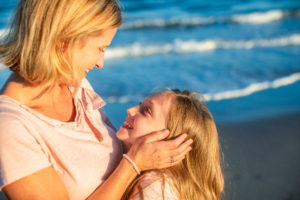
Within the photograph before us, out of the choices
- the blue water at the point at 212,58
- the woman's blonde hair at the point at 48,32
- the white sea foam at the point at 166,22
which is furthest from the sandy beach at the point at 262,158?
the white sea foam at the point at 166,22

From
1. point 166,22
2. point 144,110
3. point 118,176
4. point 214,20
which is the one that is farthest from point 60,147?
point 214,20

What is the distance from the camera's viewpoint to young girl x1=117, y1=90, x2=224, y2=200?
2.46 metres

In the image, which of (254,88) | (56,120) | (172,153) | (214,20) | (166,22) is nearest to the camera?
(56,120)

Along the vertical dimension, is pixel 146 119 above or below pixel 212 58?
above

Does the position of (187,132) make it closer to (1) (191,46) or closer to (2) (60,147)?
(2) (60,147)

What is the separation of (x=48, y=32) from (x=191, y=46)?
7.24 meters

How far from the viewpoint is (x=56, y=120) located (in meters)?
2.09

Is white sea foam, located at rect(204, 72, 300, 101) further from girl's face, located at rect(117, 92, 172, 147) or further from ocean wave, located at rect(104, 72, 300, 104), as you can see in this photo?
girl's face, located at rect(117, 92, 172, 147)

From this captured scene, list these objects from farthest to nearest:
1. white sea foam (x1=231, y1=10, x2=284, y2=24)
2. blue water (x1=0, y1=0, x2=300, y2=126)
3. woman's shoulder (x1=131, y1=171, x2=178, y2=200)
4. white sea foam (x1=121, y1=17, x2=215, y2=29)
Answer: white sea foam (x1=231, y1=10, x2=284, y2=24) → white sea foam (x1=121, y1=17, x2=215, y2=29) → blue water (x1=0, y1=0, x2=300, y2=126) → woman's shoulder (x1=131, y1=171, x2=178, y2=200)

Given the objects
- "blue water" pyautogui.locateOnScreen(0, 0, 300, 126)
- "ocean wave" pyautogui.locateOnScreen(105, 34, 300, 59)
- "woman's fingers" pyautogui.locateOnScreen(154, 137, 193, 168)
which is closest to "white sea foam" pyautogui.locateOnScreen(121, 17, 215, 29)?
"blue water" pyautogui.locateOnScreen(0, 0, 300, 126)

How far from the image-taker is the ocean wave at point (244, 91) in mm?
5504

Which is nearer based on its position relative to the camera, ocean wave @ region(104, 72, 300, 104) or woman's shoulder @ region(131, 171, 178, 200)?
woman's shoulder @ region(131, 171, 178, 200)

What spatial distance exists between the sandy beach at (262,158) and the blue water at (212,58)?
0.31 meters

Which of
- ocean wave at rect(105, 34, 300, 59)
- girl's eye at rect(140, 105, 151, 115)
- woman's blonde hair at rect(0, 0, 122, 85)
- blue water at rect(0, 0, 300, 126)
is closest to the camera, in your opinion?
woman's blonde hair at rect(0, 0, 122, 85)
